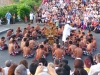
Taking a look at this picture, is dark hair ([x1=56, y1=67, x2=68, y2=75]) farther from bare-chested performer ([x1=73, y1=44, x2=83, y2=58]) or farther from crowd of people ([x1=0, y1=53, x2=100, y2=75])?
bare-chested performer ([x1=73, y1=44, x2=83, y2=58])

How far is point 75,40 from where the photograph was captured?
1443 centimetres

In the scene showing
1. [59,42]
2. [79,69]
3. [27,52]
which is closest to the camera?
[79,69]

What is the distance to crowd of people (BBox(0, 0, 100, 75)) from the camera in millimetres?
8016

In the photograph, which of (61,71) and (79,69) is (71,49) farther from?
(79,69)

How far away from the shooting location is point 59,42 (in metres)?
15.8

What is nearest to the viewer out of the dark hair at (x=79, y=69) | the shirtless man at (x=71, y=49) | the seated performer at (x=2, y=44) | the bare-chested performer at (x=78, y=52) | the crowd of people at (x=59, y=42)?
the dark hair at (x=79, y=69)

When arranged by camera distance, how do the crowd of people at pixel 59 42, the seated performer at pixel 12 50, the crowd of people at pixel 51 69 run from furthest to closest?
the seated performer at pixel 12 50 < the crowd of people at pixel 59 42 < the crowd of people at pixel 51 69

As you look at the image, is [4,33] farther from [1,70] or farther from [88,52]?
[1,70]

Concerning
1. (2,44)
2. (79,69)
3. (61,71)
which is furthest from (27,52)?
(79,69)

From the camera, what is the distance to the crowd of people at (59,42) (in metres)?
8.02

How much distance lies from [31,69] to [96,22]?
12199mm

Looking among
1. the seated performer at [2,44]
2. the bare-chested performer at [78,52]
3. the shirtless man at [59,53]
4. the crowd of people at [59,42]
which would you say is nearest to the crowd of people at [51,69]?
the crowd of people at [59,42]

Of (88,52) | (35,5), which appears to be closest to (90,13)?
(35,5)

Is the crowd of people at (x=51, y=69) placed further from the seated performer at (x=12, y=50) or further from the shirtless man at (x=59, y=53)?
the seated performer at (x=12, y=50)
